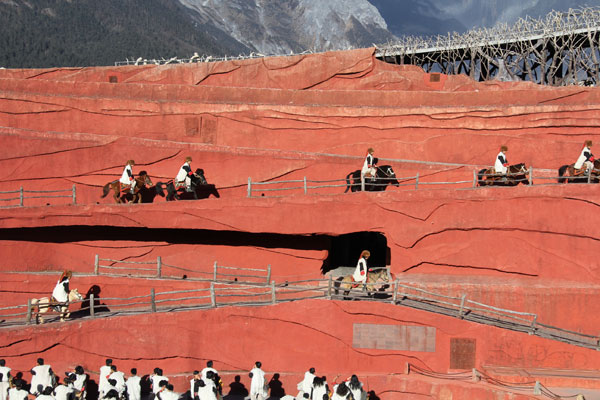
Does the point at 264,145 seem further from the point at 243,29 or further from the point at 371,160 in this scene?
the point at 243,29

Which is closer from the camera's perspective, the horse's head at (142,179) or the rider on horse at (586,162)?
the rider on horse at (586,162)

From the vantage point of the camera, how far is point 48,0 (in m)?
76.5

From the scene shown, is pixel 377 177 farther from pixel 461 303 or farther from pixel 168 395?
pixel 168 395

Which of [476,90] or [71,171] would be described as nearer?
[71,171]

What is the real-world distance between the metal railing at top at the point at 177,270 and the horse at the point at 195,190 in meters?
1.72

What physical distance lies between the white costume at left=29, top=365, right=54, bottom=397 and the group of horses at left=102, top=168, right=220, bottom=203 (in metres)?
4.93

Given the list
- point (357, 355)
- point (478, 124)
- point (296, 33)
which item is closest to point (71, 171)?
point (357, 355)

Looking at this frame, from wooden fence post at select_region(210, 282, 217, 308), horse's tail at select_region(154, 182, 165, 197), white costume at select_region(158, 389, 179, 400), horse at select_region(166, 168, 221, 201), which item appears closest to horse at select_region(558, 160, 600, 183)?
wooden fence post at select_region(210, 282, 217, 308)

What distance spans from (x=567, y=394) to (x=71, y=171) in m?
13.6

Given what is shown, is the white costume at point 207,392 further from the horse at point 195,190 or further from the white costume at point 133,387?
the horse at point 195,190

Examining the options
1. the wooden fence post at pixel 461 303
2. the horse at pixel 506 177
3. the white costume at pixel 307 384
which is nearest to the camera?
the white costume at pixel 307 384

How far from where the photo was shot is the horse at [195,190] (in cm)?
1605

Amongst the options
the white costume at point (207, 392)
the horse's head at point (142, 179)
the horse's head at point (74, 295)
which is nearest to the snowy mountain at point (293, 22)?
the horse's head at point (142, 179)

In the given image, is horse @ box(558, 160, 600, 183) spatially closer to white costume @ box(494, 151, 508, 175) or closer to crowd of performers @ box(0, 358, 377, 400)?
white costume @ box(494, 151, 508, 175)
